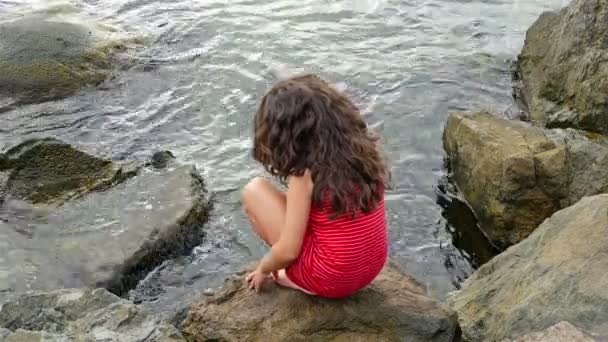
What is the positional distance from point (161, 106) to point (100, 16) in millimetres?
2834

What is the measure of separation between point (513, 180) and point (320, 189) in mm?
2615

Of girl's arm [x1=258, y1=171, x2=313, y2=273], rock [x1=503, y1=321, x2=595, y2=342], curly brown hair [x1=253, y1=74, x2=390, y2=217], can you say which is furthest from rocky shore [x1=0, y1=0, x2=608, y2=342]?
curly brown hair [x1=253, y1=74, x2=390, y2=217]

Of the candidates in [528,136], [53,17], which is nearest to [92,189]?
[528,136]

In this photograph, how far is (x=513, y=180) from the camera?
18.8 feet

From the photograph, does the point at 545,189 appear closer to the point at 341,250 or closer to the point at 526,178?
the point at 526,178

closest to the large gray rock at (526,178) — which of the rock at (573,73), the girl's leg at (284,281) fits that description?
the rock at (573,73)

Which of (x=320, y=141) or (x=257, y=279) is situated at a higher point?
(x=320, y=141)

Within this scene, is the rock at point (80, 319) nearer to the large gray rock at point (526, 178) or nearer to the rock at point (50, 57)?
the large gray rock at point (526, 178)

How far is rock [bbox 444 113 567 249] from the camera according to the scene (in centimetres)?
573

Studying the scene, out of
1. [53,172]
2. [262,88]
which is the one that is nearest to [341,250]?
[53,172]

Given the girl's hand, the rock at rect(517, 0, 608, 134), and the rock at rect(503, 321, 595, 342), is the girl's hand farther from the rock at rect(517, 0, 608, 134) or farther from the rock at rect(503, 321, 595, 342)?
the rock at rect(517, 0, 608, 134)

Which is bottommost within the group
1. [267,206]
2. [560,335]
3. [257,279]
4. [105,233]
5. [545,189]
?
[105,233]

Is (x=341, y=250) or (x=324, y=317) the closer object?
(x=341, y=250)

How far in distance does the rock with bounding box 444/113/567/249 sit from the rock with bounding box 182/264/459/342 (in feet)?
6.29
